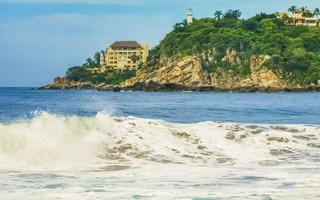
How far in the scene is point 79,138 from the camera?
21.7 m

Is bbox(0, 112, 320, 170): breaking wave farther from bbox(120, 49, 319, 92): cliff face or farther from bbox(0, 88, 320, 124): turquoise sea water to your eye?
bbox(120, 49, 319, 92): cliff face

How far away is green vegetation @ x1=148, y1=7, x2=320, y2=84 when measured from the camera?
151m

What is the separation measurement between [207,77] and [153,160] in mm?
133462

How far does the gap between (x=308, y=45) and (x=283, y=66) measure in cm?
1862

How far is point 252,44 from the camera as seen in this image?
527 feet

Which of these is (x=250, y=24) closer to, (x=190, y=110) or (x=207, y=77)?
(x=207, y=77)

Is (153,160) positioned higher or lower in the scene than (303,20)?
lower

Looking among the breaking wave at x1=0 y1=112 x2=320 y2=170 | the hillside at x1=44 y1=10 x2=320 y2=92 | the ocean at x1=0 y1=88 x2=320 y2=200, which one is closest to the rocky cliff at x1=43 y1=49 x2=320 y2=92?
the hillside at x1=44 y1=10 x2=320 y2=92

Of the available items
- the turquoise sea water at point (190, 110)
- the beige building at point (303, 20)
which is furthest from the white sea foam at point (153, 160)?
the beige building at point (303, 20)

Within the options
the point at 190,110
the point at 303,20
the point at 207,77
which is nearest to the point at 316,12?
the point at 303,20

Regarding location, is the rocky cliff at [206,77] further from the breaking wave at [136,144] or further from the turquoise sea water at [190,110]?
the breaking wave at [136,144]

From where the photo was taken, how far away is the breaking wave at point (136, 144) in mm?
19125

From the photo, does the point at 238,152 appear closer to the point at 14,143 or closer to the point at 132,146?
the point at 132,146

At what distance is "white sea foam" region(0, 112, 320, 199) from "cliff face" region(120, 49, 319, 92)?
116 meters
